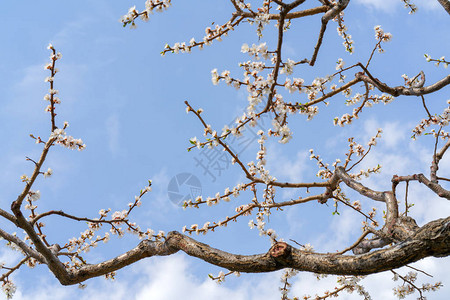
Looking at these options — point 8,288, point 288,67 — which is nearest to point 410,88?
point 288,67

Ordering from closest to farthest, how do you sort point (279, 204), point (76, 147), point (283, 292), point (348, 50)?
point (76, 147) → point (279, 204) → point (283, 292) → point (348, 50)

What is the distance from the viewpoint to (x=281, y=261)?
3.52m

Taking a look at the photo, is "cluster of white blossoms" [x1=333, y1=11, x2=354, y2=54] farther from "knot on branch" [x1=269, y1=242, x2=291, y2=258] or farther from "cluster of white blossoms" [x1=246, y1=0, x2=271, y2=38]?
"knot on branch" [x1=269, y1=242, x2=291, y2=258]

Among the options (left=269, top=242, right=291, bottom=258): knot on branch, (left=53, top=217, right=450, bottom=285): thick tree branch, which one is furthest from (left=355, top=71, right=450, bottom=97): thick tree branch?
(left=269, top=242, right=291, bottom=258): knot on branch

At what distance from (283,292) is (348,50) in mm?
4435

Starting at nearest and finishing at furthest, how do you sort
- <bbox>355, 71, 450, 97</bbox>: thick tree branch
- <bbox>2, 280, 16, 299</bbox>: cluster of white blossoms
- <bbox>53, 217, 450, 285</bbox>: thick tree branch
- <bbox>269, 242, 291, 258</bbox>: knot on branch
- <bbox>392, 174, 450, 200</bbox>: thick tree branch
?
<bbox>53, 217, 450, 285</bbox>: thick tree branch < <bbox>269, 242, 291, 258</bbox>: knot on branch < <bbox>392, 174, 450, 200</bbox>: thick tree branch < <bbox>355, 71, 450, 97</bbox>: thick tree branch < <bbox>2, 280, 16, 299</bbox>: cluster of white blossoms

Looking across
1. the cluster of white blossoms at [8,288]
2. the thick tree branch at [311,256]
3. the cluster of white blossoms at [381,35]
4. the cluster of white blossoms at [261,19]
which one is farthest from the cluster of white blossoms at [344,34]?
the cluster of white blossoms at [8,288]

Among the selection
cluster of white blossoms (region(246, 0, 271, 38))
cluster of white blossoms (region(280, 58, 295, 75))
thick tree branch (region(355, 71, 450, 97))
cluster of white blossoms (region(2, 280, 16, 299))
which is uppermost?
cluster of white blossoms (region(246, 0, 271, 38))

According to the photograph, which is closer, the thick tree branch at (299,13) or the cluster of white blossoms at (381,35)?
the thick tree branch at (299,13)

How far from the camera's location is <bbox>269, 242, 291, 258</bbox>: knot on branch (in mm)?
3473

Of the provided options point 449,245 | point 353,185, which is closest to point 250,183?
point 353,185

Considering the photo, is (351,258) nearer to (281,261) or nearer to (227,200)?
(281,261)

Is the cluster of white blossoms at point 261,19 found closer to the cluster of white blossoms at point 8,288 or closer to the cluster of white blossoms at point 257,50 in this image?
the cluster of white blossoms at point 257,50

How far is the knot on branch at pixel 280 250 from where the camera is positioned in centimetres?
347
